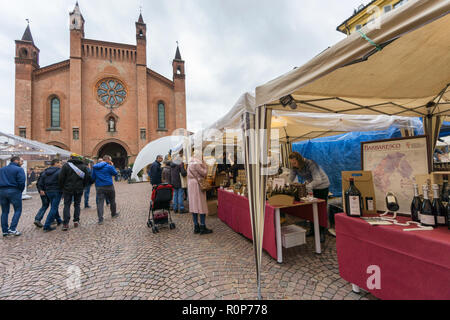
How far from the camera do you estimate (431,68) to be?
1853 mm

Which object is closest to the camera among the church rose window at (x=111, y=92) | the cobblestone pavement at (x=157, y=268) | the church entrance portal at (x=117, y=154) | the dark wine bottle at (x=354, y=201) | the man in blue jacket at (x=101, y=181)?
the dark wine bottle at (x=354, y=201)

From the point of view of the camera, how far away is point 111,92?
2020cm

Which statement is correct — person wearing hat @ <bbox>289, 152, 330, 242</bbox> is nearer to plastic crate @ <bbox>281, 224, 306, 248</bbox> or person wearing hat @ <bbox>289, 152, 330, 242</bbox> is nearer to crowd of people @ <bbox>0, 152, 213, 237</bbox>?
plastic crate @ <bbox>281, 224, 306, 248</bbox>

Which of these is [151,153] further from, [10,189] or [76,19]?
[76,19]

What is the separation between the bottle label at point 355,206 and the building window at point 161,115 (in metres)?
21.8

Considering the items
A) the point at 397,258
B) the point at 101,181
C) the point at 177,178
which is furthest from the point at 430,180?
the point at 101,181

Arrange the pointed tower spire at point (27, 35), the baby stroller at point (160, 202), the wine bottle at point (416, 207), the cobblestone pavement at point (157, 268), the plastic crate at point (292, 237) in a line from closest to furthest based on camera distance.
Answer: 1. the wine bottle at point (416, 207)
2. the cobblestone pavement at point (157, 268)
3. the plastic crate at point (292, 237)
4. the baby stroller at point (160, 202)
5. the pointed tower spire at point (27, 35)

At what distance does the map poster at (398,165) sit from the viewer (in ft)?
5.85

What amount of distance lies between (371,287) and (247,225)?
2.01 meters

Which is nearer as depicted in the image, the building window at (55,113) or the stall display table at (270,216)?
the stall display table at (270,216)

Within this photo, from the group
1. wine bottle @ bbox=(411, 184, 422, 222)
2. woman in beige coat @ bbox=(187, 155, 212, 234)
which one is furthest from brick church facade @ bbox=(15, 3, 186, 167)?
wine bottle @ bbox=(411, 184, 422, 222)

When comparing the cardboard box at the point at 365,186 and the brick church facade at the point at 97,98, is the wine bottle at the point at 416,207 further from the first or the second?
the brick church facade at the point at 97,98

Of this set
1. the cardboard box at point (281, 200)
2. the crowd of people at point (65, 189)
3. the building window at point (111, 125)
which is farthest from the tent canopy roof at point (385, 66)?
the building window at point (111, 125)
